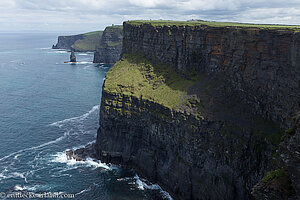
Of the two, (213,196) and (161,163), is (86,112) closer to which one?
(161,163)

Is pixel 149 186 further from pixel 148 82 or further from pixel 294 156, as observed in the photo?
pixel 294 156

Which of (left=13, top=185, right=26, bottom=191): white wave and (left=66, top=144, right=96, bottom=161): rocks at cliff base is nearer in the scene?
(left=13, top=185, right=26, bottom=191): white wave

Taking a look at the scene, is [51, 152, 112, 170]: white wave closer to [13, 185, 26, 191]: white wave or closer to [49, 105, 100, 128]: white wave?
[13, 185, 26, 191]: white wave

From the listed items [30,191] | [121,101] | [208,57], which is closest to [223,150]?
[208,57]

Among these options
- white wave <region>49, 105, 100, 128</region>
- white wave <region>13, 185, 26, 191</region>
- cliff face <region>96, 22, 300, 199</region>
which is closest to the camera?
cliff face <region>96, 22, 300, 199</region>

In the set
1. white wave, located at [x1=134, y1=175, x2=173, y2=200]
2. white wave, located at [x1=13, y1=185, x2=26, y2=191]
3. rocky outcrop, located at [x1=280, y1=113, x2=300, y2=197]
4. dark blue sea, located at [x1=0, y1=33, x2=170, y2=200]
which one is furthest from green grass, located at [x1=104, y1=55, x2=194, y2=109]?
rocky outcrop, located at [x1=280, y1=113, x2=300, y2=197]

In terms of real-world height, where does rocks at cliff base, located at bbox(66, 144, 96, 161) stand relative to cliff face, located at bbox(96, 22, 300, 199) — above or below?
below
